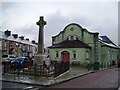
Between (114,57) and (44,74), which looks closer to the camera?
(44,74)

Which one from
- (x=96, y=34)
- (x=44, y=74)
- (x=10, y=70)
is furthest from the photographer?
(x=96, y=34)

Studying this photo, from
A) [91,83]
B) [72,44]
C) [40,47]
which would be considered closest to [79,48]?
[72,44]

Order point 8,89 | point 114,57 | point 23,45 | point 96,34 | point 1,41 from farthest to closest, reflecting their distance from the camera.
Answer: point 23,45 < point 1,41 < point 114,57 < point 96,34 < point 8,89

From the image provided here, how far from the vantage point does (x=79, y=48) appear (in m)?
37.9

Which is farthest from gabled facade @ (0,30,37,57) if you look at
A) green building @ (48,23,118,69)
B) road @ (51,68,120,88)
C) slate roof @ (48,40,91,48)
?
road @ (51,68,120,88)

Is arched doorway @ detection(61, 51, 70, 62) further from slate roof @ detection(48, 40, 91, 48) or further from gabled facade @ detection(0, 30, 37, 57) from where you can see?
gabled facade @ detection(0, 30, 37, 57)

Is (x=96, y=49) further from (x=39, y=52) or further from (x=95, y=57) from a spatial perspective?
(x=39, y=52)

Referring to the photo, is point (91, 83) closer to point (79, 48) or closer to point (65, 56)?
point (79, 48)

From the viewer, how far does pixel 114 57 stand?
48062 mm

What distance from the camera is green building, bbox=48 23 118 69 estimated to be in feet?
125

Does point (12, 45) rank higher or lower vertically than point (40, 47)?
higher

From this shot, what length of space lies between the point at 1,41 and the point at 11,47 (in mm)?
4890

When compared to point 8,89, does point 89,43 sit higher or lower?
higher

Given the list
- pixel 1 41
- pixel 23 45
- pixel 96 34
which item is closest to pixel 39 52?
pixel 96 34
